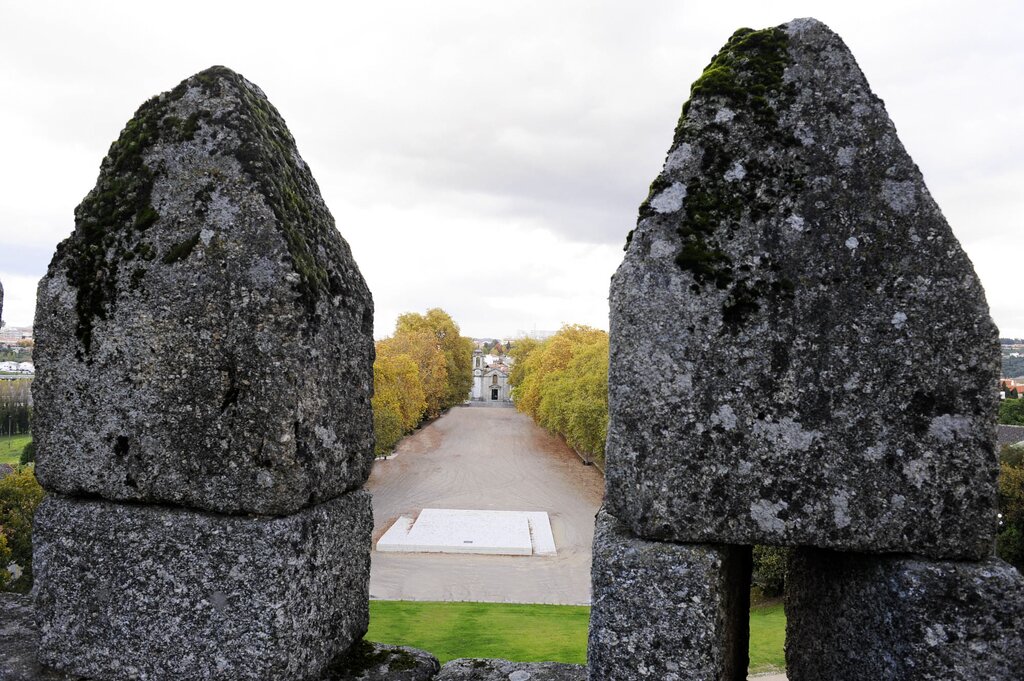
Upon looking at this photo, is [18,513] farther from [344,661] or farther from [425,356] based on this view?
[425,356]

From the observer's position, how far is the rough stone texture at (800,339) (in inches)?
95.3

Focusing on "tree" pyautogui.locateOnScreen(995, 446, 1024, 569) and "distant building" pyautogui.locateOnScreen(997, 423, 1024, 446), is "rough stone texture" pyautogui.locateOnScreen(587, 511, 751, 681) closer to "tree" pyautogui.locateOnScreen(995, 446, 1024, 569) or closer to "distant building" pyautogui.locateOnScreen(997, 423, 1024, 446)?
"tree" pyautogui.locateOnScreen(995, 446, 1024, 569)

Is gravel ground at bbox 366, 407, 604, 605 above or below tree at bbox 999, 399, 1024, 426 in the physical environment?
below

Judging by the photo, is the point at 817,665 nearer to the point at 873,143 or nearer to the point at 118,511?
the point at 873,143

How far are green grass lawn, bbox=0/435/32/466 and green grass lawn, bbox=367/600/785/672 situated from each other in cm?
4110

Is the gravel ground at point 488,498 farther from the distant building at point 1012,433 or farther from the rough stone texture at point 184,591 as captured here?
the distant building at point 1012,433

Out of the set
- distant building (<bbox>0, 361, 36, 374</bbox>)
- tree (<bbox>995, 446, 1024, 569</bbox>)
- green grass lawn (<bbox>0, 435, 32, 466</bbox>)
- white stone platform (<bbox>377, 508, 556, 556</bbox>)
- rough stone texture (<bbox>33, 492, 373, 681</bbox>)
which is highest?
distant building (<bbox>0, 361, 36, 374</bbox>)

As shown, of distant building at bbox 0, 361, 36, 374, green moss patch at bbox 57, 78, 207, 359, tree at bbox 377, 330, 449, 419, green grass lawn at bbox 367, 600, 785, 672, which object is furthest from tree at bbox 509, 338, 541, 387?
green moss patch at bbox 57, 78, 207, 359

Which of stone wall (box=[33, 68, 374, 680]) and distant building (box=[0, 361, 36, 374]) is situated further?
distant building (box=[0, 361, 36, 374])

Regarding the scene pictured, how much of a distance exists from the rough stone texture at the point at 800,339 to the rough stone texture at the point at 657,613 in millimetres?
90

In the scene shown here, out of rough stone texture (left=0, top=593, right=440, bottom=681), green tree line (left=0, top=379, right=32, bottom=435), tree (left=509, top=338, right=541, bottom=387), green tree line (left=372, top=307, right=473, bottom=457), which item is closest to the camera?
rough stone texture (left=0, top=593, right=440, bottom=681)

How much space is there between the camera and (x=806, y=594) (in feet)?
10.0

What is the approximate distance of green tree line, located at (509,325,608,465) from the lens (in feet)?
119

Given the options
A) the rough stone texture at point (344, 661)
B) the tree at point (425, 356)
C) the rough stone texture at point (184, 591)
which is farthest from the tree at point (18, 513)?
the tree at point (425, 356)
